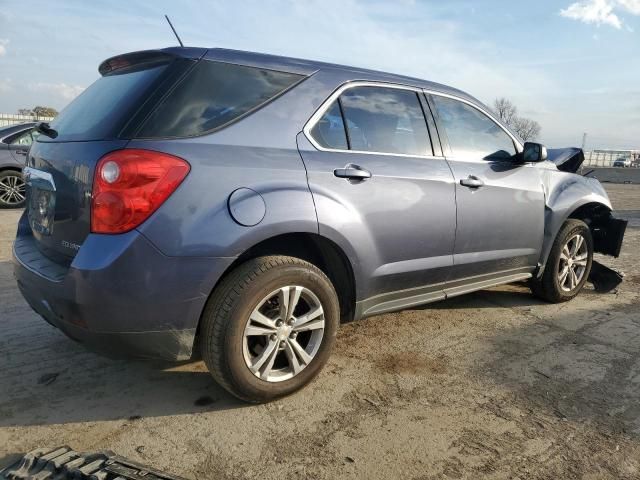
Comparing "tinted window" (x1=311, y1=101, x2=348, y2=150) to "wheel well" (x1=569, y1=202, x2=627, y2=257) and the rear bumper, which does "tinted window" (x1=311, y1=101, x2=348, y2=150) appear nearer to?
the rear bumper

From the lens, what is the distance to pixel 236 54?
2.67 m

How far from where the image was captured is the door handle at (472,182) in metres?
3.45

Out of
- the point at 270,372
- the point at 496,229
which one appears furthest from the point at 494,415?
the point at 496,229

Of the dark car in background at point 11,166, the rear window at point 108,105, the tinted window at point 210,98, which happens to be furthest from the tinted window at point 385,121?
the dark car in background at point 11,166

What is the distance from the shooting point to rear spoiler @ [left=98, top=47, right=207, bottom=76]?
8.29 feet

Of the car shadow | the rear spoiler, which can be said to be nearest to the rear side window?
the rear spoiler

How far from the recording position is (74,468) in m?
1.96

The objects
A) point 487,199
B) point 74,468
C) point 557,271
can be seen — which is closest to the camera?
point 74,468

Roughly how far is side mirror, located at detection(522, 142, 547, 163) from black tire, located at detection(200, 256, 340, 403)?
2208 millimetres

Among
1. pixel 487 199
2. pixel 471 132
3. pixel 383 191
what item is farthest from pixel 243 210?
pixel 471 132

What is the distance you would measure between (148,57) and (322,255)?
1.43 meters

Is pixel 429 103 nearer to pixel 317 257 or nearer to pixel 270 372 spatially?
pixel 317 257

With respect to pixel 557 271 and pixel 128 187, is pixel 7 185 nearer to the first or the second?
pixel 128 187

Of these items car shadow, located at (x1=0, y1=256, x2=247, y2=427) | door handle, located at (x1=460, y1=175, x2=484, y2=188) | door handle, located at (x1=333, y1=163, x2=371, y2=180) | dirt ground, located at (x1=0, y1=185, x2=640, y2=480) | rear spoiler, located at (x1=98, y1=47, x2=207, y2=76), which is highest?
rear spoiler, located at (x1=98, y1=47, x2=207, y2=76)
